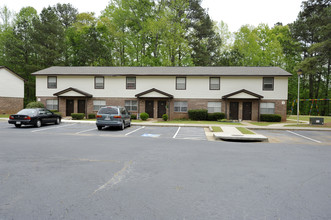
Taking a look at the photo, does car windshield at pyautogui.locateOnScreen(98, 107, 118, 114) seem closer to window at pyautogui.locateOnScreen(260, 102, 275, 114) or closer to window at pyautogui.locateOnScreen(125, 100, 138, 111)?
window at pyautogui.locateOnScreen(125, 100, 138, 111)

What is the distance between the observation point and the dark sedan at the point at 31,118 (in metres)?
17.2

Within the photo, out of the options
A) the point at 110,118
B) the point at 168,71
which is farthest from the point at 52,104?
the point at 110,118

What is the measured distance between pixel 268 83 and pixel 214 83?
21.5 feet

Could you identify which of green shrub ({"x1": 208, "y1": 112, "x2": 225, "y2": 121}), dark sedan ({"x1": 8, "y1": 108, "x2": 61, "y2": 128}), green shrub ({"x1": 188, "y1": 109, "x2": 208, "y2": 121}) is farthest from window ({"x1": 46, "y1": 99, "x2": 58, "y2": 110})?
green shrub ({"x1": 208, "y1": 112, "x2": 225, "y2": 121})

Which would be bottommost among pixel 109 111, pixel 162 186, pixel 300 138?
pixel 300 138

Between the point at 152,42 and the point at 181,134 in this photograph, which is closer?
the point at 181,134

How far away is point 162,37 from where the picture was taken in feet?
140

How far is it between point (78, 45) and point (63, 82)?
825 inches

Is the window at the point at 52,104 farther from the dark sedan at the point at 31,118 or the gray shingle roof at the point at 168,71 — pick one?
the dark sedan at the point at 31,118

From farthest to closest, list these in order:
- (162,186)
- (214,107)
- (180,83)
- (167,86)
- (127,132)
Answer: (167,86) → (180,83) → (214,107) → (127,132) → (162,186)

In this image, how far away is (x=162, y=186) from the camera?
16.4 ft

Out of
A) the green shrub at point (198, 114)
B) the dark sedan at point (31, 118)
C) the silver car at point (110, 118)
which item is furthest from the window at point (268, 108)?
the dark sedan at point (31, 118)

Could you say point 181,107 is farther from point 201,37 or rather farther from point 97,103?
point 201,37

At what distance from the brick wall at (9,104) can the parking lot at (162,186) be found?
2959 cm
